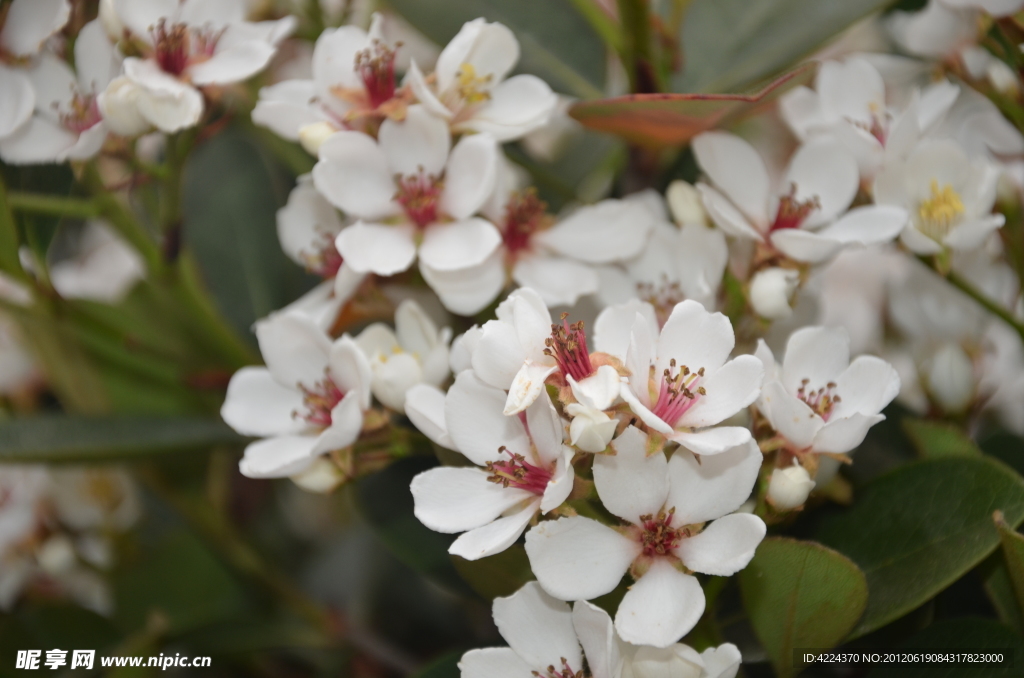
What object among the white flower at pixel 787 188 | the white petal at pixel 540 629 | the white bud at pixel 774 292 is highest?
the white flower at pixel 787 188

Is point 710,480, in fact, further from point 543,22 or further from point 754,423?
point 543,22

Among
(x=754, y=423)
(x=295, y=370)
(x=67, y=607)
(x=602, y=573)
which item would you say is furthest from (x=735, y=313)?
(x=67, y=607)

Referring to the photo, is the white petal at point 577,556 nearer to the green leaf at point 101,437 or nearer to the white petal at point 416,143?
the white petal at point 416,143

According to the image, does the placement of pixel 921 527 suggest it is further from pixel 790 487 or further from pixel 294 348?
pixel 294 348

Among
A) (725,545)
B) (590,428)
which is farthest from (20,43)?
(725,545)

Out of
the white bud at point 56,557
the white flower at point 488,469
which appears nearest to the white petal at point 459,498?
the white flower at point 488,469

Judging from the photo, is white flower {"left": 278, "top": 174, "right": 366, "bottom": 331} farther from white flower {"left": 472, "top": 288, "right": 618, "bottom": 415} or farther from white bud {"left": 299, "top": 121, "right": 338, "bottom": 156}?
white flower {"left": 472, "top": 288, "right": 618, "bottom": 415}
